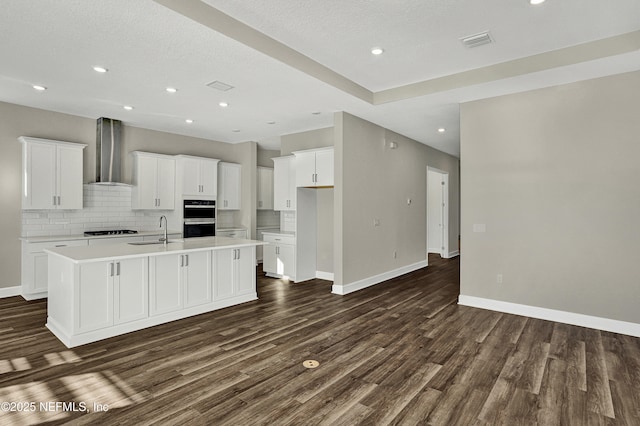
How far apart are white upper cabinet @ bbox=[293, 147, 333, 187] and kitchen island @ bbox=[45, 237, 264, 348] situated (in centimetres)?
189

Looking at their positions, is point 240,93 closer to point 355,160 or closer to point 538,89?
point 355,160

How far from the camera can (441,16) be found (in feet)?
10.2

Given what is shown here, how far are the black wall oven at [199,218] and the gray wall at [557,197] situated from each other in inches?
198

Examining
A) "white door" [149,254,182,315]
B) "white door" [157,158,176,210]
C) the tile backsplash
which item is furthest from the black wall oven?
→ "white door" [149,254,182,315]

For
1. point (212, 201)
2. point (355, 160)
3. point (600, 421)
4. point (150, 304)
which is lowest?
point (600, 421)

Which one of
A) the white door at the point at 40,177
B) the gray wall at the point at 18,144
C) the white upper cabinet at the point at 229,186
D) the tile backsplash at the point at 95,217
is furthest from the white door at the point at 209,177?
the white door at the point at 40,177

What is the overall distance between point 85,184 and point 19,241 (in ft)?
4.21

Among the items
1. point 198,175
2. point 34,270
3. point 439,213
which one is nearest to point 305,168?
point 198,175

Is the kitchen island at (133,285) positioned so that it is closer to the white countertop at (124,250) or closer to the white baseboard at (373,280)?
the white countertop at (124,250)

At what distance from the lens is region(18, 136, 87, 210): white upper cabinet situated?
5203mm

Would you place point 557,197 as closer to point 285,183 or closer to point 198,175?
point 285,183

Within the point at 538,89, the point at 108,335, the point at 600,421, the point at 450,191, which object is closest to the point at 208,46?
the point at 108,335

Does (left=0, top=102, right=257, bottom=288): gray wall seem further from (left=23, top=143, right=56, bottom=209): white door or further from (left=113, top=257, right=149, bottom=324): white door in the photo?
(left=113, top=257, right=149, bottom=324): white door

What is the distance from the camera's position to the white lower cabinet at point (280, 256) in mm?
6348
